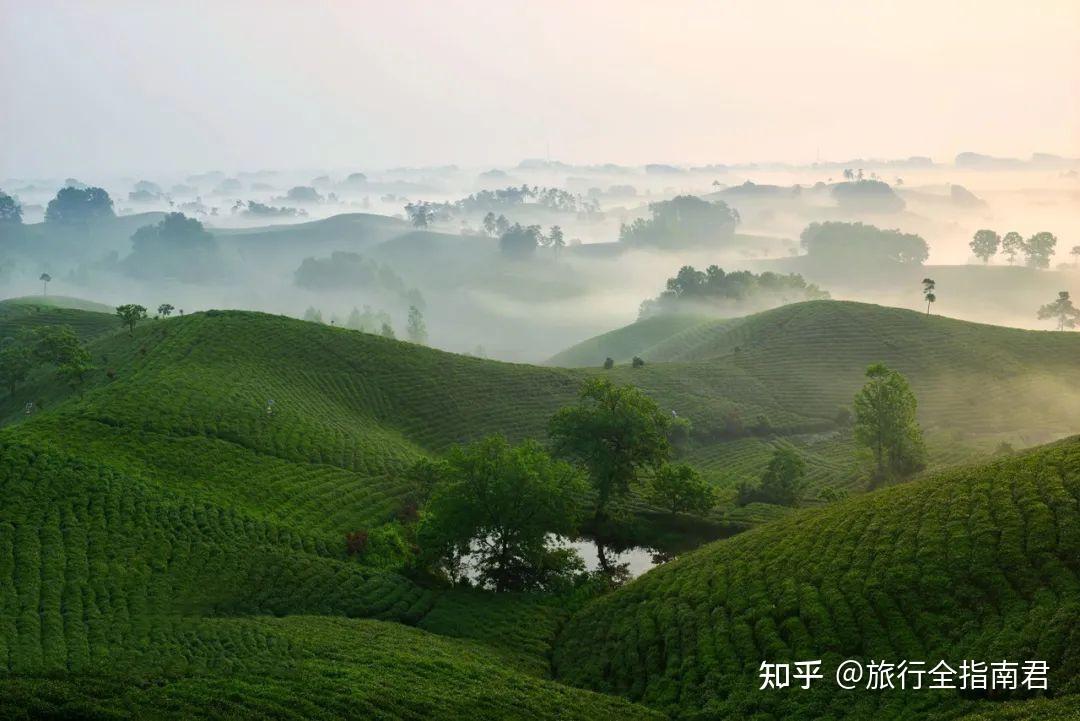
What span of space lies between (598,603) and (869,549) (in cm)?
1716

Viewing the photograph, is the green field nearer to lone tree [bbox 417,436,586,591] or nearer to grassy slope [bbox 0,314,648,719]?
grassy slope [bbox 0,314,648,719]

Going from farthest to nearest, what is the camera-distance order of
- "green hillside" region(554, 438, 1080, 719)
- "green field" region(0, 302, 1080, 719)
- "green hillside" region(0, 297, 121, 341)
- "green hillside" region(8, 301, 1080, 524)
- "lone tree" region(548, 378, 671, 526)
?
"green hillside" region(0, 297, 121, 341), "green hillside" region(8, 301, 1080, 524), "lone tree" region(548, 378, 671, 526), "green field" region(0, 302, 1080, 719), "green hillside" region(554, 438, 1080, 719)

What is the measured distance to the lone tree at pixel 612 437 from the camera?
64.2m

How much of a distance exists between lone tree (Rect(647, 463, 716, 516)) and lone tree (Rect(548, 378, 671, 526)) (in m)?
1.39

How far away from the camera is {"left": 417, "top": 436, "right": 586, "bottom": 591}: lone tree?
53.4 m

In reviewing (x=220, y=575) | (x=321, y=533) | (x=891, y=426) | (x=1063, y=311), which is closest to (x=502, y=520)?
(x=321, y=533)

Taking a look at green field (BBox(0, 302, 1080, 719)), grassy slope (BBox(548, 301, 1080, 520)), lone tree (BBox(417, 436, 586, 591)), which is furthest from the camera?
grassy slope (BBox(548, 301, 1080, 520))

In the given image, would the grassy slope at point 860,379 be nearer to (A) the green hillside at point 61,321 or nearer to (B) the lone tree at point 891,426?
(B) the lone tree at point 891,426

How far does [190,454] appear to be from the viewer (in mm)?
63406

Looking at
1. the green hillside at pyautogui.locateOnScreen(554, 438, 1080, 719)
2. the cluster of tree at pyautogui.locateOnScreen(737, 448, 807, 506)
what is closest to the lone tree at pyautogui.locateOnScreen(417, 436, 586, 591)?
the green hillside at pyautogui.locateOnScreen(554, 438, 1080, 719)

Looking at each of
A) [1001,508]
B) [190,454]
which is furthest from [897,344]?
[190,454]

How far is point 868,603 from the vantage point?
35812 mm

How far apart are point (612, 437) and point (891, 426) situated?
89.1ft

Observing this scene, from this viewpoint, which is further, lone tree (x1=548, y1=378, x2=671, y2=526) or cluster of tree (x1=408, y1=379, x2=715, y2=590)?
lone tree (x1=548, y1=378, x2=671, y2=526)
